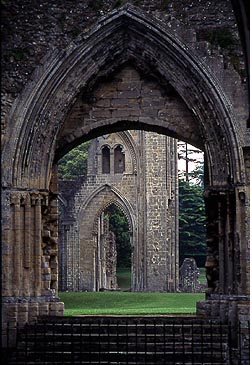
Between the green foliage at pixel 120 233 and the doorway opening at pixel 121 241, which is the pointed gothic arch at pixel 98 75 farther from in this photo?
the green foliage at pixel 120 233

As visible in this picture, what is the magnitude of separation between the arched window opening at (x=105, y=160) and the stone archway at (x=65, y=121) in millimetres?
27743

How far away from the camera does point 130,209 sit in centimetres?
4362

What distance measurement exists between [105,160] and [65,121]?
28.0 m

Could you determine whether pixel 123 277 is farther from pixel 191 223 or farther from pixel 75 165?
pixel 75 165

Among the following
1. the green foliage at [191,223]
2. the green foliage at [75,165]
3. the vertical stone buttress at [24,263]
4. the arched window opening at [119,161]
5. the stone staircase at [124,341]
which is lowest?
the stone staircase at [124,341]

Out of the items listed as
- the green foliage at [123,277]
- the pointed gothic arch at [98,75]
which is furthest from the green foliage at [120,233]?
the pointed gothic arch at [98,75]

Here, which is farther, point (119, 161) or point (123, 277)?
point (123, 277)

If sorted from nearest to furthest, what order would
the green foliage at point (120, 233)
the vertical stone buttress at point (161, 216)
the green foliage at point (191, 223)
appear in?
the vertical stone buttress at point (161, 216)
the green foliage at point (120, 233)
the green foliage at point (191, 223)

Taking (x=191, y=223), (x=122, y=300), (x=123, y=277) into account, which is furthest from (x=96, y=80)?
(x=191, y=223)

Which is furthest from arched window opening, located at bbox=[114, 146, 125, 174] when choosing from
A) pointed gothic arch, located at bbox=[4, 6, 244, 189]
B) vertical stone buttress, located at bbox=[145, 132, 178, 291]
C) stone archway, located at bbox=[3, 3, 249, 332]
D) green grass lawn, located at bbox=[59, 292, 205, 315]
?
pointed gothic arch, located at bbox=[4, 6, 244, 189]

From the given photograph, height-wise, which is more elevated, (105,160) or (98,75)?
(105,160)

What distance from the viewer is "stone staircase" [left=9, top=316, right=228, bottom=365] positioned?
15.3 metres

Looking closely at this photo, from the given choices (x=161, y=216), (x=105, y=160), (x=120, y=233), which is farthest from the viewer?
(x=120, y=233)

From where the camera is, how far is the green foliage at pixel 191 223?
5609cm
